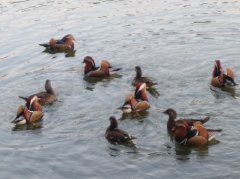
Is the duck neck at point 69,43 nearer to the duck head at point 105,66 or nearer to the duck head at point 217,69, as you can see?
the duck head at point 105,66

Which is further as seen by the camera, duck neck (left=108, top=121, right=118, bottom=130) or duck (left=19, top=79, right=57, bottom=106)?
duck (left=19, top=79, right=57, bottom=106)

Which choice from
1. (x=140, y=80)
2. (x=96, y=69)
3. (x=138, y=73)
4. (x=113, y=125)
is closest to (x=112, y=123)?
(x=113, y=125)

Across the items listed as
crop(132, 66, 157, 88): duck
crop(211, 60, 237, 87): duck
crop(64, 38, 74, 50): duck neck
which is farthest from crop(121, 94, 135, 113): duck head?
crop(64, 38, 74, 50): duck neck

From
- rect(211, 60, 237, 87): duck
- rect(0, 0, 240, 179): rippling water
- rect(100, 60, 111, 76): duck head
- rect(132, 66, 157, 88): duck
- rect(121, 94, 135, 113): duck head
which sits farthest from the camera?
rect(100, 60, 111, 76): duck head

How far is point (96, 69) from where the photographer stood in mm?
23312

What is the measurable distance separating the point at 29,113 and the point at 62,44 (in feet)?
27.9

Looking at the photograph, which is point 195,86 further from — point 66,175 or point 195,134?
point 66,175

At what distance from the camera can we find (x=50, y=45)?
27297 millimetres

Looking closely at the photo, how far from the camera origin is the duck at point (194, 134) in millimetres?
16344

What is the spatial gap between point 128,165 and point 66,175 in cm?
168

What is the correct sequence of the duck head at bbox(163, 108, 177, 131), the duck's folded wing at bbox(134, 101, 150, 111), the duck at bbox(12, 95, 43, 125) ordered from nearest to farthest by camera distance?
1. the duck head at bbox(163, 108, 177, 131)
2. the duck's folded wing at bbox(134, 101, 150, 111)
3. the duck at bbox(12, 95, 43, 125)

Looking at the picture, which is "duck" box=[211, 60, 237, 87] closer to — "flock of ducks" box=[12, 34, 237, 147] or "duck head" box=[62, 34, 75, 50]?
"flock of ducks" box=[12, 34, 237, 147]

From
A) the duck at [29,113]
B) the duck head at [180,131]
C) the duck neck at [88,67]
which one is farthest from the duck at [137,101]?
the duck neck at [88,67]

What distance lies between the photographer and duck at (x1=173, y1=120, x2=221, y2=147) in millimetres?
16344
